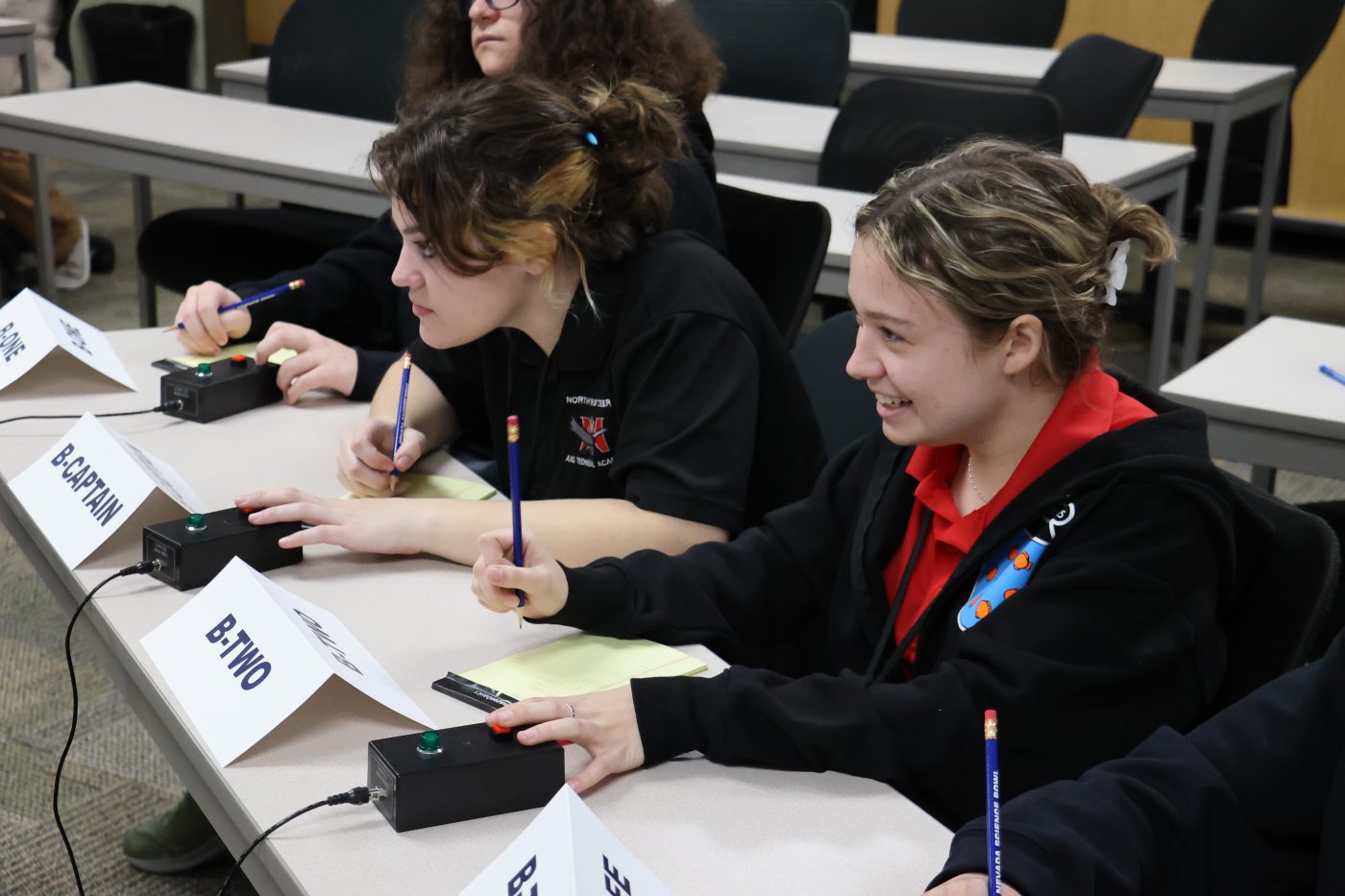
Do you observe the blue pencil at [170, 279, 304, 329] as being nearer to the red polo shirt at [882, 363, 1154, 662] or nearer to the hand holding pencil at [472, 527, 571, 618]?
the hand holding pencil at [472, 527, 571, 618]

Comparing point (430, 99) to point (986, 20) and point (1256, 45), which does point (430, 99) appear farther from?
point (986, 20)

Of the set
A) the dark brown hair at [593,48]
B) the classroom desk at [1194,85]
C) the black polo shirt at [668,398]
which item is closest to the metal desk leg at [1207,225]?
the classroom desk at [1194,85]

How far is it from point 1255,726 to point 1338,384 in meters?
1.23

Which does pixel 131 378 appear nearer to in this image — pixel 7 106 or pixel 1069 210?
pixel 1069 210

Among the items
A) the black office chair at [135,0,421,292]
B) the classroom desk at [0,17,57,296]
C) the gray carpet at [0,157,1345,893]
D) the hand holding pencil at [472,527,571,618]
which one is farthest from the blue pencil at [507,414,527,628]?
the classroom desk at [0,17,57,296]

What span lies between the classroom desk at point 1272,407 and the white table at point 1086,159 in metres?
0.98

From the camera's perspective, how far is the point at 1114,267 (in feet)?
3.87

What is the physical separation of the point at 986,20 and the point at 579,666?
4.38 meters

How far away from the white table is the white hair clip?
1.91 metres

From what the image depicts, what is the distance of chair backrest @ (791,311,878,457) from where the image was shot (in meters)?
1.75

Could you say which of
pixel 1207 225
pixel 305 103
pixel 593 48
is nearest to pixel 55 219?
pixel 305 103

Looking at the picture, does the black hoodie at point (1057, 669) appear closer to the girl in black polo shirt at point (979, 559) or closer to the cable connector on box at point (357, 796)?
the girl in black polo shirt at point (979, 559)

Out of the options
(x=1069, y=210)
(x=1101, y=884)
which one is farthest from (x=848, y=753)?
(x=1069, y=210)

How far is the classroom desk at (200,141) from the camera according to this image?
2.87 m
